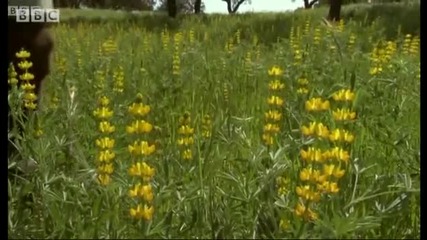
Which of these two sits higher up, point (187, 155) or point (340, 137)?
point (340, 137)

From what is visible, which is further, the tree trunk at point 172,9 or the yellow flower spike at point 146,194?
the tree trunk at point 172,9

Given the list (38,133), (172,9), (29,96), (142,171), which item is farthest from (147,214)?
(172,9)

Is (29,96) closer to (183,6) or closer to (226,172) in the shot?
(226,172)

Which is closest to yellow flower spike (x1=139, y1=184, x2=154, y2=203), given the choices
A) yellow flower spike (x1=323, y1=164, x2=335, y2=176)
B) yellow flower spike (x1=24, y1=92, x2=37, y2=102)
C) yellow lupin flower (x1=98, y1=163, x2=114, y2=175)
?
yellow lupin flower (x1=98, y1=163, x2=114, y2=175)

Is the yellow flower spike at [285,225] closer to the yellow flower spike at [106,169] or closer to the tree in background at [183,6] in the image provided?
the yellow flower spike at [106,169]

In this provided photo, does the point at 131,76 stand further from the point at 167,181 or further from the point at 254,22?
the point at 254,22

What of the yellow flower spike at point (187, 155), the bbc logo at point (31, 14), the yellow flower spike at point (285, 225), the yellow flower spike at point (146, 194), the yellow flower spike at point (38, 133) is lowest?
the yellow flower spike at point (285, 225)

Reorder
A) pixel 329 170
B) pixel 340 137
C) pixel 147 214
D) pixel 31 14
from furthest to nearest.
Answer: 1. pixel 31 14
2. pixel 340 137
3. pixel 329 170
4. pixel 147 214

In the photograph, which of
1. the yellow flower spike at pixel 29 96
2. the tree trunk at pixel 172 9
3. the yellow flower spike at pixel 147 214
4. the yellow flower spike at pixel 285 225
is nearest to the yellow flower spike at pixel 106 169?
the yellow flower spike at pixel 147 214

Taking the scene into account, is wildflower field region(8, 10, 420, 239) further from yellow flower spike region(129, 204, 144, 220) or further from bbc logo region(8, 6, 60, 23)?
bbc logo region(8, 6, 60, 23)

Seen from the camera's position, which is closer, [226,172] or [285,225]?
[285,225]

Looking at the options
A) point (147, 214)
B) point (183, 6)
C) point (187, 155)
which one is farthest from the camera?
point (183, 6)
